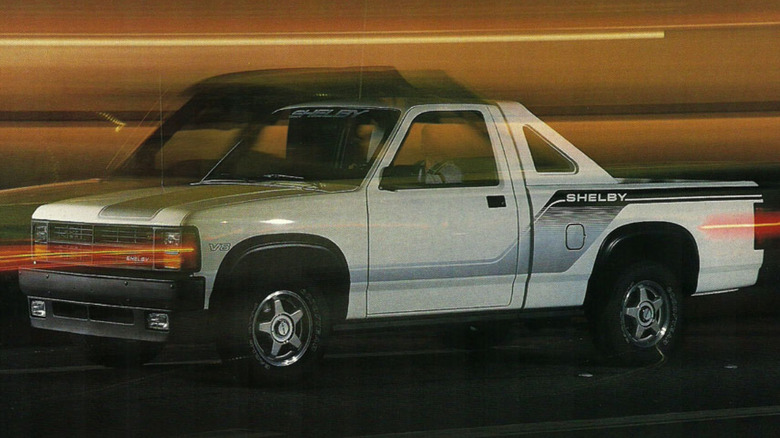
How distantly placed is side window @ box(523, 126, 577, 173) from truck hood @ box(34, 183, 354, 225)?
1.54 m

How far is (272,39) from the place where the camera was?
8.45 metres

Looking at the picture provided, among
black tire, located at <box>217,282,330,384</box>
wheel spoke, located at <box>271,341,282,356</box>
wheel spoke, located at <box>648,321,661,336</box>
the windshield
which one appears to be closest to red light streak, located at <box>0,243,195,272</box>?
black tire, located at <box>217,282,330,384</box>

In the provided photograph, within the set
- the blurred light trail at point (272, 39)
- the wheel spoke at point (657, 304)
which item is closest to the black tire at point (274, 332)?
the blurred light trail at point (272, 39)

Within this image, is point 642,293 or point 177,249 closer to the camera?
point 177,249

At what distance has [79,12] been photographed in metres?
8.15

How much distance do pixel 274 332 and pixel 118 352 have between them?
147 centimetres

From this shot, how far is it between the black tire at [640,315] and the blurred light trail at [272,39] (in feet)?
6.01

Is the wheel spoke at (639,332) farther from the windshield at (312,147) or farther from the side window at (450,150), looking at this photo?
the windshield at (312,147)

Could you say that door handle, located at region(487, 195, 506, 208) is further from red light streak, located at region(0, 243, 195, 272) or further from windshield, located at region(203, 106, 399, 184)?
red light streak, located at region(0, 243, 195, 272)

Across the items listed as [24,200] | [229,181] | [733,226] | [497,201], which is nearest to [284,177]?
[229,181]

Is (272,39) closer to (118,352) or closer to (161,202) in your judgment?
(161,202)

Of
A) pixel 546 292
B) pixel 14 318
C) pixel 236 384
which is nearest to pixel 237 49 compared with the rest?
pixel 236 384

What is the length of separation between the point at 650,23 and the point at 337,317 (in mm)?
3005

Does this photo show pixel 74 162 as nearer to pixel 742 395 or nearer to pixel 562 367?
pixel 562 367
